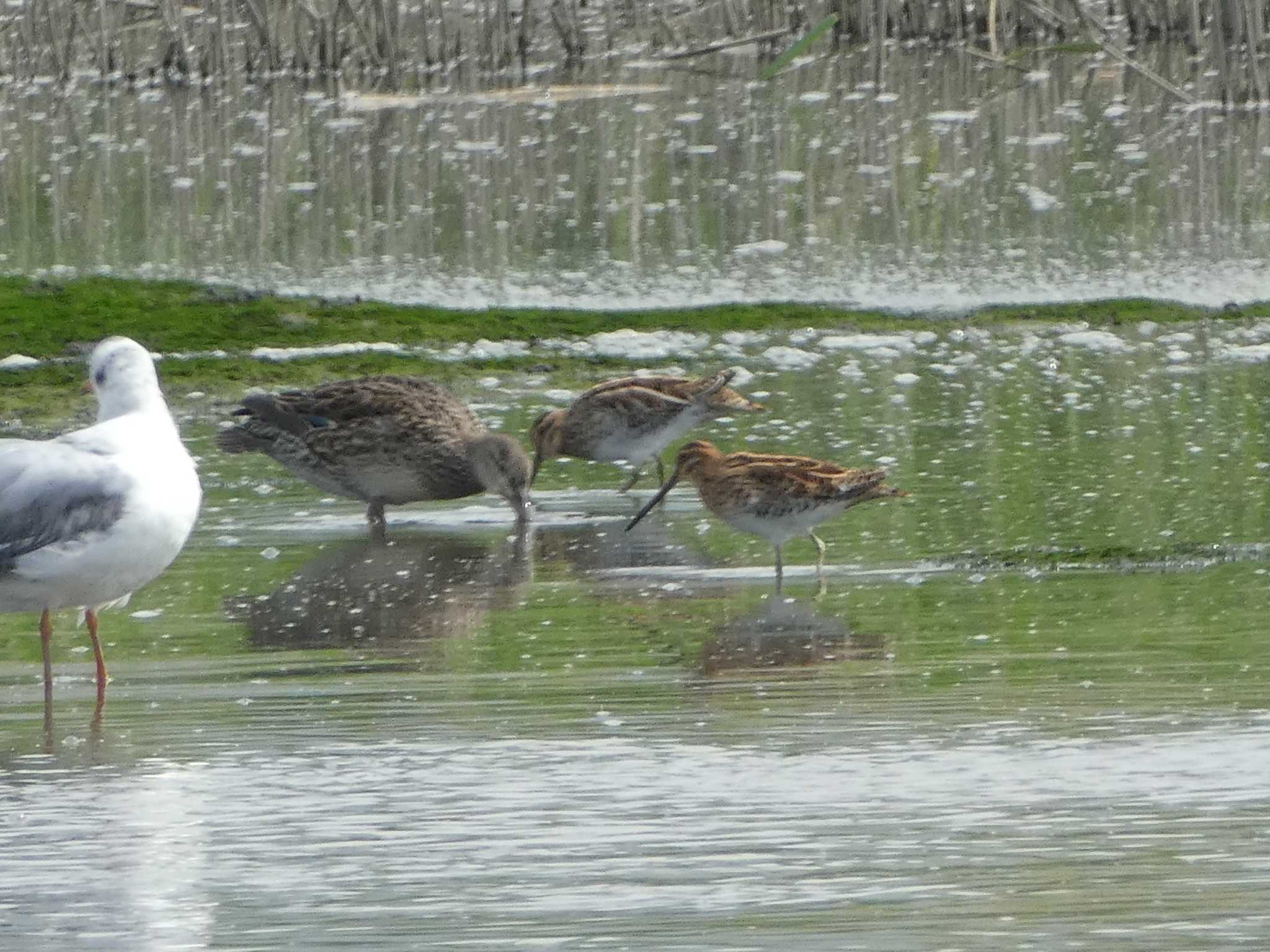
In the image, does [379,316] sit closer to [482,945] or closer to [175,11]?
[482,945]

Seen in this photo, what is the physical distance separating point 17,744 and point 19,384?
6127mm

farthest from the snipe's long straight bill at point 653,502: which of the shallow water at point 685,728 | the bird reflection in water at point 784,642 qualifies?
the bird reflection in water at point 784,642

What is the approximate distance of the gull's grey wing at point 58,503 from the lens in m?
6.30

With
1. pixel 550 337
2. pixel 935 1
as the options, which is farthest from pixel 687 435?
pixel 935 1

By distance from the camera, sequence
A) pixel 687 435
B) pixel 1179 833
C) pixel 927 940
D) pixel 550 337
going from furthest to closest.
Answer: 1. pixel 550 337
2. pixel 687 435
3. pixel 1179 833
4. pixel 927 940

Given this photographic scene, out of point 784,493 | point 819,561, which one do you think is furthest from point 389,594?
point 819,561

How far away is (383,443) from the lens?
930cm

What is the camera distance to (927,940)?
4.14 m

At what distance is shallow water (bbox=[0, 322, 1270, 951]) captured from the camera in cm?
441

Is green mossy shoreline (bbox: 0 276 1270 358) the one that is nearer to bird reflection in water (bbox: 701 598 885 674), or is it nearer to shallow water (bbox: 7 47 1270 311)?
shallow water (bbox: 7 47 1270 311)

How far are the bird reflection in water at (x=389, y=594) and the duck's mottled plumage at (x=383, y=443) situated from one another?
36 cm

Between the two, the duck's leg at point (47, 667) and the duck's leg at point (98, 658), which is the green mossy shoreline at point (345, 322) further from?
the duck's leg at point (47, 667)

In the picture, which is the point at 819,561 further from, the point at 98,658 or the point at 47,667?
the point at 47,667

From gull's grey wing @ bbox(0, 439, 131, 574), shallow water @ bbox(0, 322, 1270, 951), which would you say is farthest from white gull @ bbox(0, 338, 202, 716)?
shallow water @ bbox(0, 322, 1270, 951)
